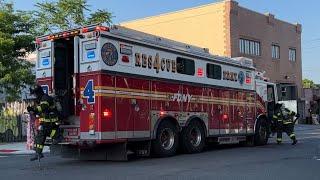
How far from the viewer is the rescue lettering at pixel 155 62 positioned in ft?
46.6

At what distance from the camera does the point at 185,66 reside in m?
16.1

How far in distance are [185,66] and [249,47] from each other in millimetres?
26663

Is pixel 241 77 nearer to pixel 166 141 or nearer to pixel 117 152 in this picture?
pixel 166 141

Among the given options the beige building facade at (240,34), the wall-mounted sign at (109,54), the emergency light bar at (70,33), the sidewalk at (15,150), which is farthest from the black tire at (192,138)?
the beige building facade at (240,34)

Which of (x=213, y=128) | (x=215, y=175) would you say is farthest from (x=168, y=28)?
(x=215, y=175)

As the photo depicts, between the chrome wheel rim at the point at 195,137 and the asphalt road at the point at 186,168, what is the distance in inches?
29.1

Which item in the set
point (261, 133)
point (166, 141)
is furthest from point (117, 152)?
point (261, 133)

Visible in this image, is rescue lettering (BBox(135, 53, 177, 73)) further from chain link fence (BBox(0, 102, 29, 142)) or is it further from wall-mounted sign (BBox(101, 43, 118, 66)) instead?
chain link fence (BBox(0, 102, 29, 142))

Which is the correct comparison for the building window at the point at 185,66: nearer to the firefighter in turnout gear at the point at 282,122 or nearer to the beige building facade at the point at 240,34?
the firefighter in turnout gear at the point at 282,122

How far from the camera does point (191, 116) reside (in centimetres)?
1623

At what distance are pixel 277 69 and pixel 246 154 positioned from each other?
31.1 metres

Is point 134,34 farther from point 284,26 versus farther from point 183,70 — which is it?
point 284,26

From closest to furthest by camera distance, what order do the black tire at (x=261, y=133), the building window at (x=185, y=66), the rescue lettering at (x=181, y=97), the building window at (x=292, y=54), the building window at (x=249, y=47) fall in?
the rescue lettering at (x=181, y=97) < the building window at (x=185, y=66) < the black tire at (x=261, y=133) < the building window at (x=249, y=47) < the building window at (x=292, y=54)

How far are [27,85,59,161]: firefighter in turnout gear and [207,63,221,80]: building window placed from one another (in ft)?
18.9
